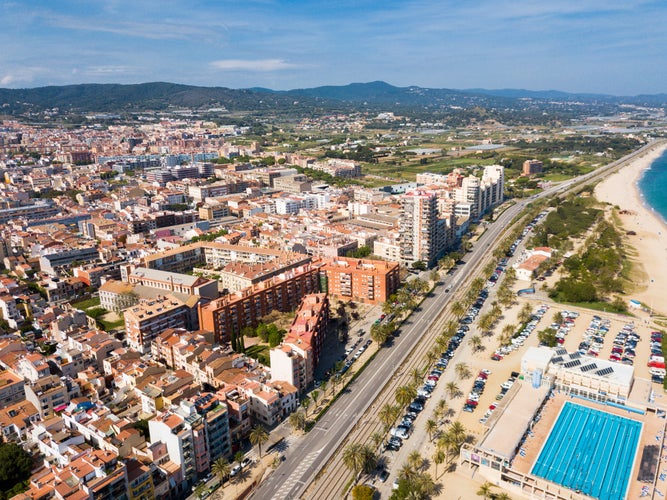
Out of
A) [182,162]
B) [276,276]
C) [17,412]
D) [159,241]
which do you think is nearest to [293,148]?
[182,162]

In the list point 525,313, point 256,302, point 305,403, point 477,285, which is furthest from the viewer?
point 477,285

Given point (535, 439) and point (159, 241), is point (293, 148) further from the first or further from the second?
point (535, 439)

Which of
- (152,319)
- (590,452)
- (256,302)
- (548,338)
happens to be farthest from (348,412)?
(548,338)

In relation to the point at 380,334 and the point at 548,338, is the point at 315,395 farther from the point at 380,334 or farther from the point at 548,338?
the point at 548,338

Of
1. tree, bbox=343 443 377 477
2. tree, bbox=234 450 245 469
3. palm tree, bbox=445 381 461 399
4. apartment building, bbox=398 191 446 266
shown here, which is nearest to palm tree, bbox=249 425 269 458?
tree, bbox=234 450 245 469

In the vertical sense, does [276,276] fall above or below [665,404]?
above

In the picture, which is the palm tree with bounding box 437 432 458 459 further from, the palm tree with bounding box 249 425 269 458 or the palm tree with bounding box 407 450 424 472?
the palm tree with bounding box 249 425 269 458
